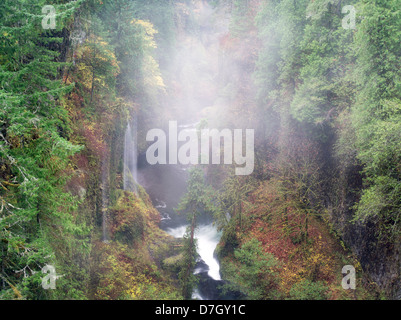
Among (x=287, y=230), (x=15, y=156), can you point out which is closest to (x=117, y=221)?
(x=287, y=230)

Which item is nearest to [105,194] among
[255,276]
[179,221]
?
[179,221]

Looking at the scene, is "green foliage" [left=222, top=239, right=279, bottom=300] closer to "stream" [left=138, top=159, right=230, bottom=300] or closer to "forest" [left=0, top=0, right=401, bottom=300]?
"forest" [left=0, top=0, right=401, bottom=300]

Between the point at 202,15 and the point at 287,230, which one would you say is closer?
the point at 287,230

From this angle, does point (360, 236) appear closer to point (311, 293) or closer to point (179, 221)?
point (311, 293)

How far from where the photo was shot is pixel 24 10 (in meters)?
6.71

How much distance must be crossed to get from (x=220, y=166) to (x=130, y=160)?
348 inches

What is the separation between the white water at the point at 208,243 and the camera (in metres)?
19.0

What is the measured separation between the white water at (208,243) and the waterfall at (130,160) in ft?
16.6

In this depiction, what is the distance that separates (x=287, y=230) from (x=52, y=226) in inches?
502

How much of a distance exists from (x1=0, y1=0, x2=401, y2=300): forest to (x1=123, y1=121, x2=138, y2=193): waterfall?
1.28 ft

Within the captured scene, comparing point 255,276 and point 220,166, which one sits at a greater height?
point 220,166

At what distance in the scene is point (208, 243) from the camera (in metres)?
21.8

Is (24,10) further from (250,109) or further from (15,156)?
(250,109)

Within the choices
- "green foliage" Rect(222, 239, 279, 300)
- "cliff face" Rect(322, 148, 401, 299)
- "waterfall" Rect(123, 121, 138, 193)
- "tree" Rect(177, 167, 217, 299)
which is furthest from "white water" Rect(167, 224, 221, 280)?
"cliff face" Rect(322, 148, 401, 299)
